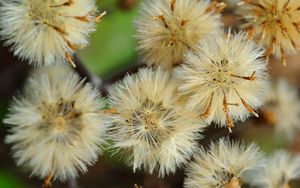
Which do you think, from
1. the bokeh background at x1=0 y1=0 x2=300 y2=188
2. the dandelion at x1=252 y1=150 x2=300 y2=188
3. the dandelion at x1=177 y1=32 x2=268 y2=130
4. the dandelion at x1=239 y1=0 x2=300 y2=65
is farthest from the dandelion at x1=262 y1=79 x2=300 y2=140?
the dandelion at x1=177 y1=32 x2=268 y2=130

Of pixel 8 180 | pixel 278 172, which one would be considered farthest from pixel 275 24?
pixel 8 180

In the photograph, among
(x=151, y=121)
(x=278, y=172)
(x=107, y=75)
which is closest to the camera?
(x=151, y=121)

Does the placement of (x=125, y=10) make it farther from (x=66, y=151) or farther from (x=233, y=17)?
(x=66, y=151)

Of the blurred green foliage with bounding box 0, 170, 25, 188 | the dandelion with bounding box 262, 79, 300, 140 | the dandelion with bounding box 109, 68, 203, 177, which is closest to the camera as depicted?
the dandelion with bounding box 109, 68, 203, 177

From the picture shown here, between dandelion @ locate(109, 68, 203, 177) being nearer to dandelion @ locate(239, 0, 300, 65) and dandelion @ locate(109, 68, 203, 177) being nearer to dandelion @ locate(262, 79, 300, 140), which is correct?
dandelion @ locate(239, 0, 300, 65)

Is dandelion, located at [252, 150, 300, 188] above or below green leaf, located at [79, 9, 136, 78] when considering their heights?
below

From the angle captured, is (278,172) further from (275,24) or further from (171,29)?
(171,29)

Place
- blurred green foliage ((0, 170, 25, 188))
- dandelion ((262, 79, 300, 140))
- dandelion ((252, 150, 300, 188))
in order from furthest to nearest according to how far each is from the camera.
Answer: dandelion ((262, 79, 300, 140))
blurred green foliage ((0, 170, 25, 188))
dandelion ((252, 150, 300, 188))

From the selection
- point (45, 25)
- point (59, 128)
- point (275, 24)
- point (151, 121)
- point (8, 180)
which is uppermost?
point (275, 24)

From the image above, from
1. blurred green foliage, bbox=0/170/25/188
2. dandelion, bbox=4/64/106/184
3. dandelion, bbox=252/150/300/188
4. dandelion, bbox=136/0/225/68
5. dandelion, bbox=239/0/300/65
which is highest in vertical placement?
dandelion, bbox=239/0/300/65
